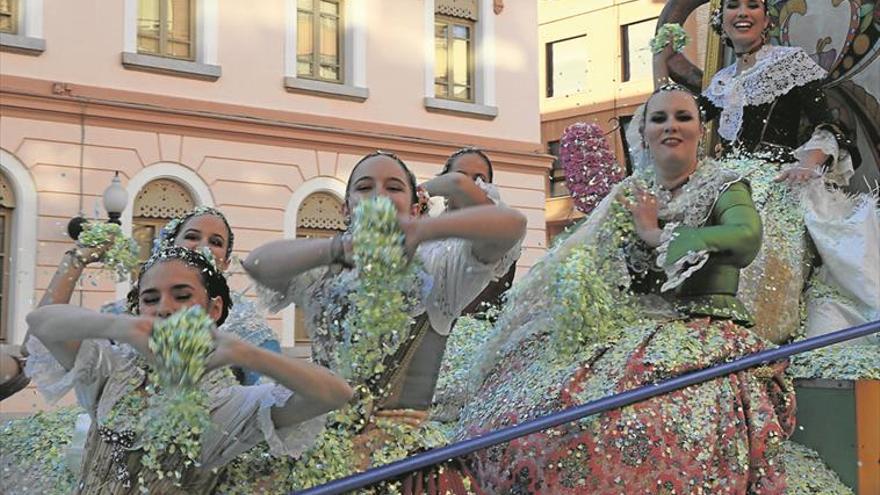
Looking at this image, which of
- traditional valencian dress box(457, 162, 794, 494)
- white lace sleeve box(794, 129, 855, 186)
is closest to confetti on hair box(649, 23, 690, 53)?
white lace sleeve box(794, 129, 855, 186)

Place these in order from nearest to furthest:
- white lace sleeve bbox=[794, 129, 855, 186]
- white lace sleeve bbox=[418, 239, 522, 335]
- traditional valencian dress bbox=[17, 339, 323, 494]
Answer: traditional valencian dress bbox=[17, 339, 323, 494]
white lace sleeve bbox=[418, 239, 522, 335]
white lace sleeve bbox=[794, 129, 855, 186]

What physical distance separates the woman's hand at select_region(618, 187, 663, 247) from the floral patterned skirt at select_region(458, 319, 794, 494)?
261mm

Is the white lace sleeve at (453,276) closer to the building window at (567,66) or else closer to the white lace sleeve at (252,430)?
the white lace sleeve at (252,430)

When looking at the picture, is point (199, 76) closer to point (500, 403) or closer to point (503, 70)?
point (503, 70)

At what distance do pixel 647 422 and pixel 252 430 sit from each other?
3.37 ft

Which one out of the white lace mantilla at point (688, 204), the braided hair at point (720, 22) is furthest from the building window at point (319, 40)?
the white lace mantilla at point (688, 204)

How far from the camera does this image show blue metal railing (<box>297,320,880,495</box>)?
244 centimetres

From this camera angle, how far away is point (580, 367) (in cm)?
312

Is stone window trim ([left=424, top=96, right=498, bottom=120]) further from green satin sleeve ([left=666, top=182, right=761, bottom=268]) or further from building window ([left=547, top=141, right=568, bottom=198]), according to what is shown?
green satin sleeve ([left=666, top=182, right=761, bottom=268])

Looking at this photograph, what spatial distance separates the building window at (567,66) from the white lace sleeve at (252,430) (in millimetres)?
24072

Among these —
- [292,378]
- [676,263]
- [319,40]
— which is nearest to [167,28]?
[319,40]

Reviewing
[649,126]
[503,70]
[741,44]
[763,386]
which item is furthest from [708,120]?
[503,70]

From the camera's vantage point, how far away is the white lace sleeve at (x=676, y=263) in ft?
10.2

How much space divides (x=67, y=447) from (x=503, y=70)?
1516 cm
